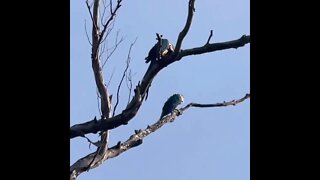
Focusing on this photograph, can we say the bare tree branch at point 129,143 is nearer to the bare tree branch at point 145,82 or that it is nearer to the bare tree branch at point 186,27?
the bare tree branch at point 145,82

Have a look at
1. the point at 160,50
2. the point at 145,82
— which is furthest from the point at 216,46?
the point at 145,82

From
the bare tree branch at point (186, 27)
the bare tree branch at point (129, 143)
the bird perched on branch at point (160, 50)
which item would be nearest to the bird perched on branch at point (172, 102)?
the bird perched on branch at point (160, 50)

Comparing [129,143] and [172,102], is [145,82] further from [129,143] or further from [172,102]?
[172,102]

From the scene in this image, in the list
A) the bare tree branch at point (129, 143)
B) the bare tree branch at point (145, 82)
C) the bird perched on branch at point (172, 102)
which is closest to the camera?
the bare tree branch at point (145, 82)

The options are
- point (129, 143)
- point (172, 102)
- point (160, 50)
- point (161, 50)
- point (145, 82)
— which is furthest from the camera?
point (172, 102)

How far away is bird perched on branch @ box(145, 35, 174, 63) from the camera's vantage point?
4661 millimetres

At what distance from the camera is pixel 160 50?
458 centimetres

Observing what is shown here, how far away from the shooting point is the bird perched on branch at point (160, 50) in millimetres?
4661
